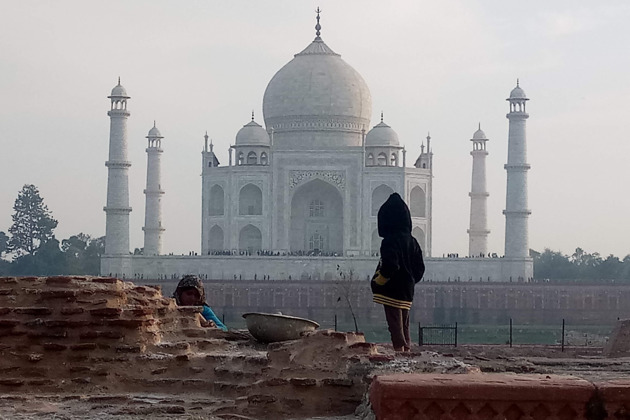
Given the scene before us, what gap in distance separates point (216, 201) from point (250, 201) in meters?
1.26

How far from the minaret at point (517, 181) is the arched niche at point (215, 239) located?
31.1 feet

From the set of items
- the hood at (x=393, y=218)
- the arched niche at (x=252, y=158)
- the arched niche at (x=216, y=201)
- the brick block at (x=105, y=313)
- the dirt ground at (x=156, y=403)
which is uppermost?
the arched niche at (x=252, y=158)

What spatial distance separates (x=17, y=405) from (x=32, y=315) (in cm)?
77

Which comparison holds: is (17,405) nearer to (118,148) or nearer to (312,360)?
Answer: (312,360)

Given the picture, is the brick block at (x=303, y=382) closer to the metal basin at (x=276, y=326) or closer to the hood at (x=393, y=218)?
the metal basin at (x=276, y=326)

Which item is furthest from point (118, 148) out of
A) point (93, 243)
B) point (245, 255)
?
point (93, 243)

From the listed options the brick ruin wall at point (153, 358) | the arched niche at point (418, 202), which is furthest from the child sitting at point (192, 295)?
the arched niche at point (418, 202)

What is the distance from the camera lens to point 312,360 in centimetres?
784

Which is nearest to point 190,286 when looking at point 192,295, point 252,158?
point 192,295

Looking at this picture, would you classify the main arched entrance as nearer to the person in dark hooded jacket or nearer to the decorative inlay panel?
the decorative inlay panel

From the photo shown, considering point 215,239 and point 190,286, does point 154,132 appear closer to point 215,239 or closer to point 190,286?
point 215,239

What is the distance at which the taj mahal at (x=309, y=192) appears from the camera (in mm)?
40625

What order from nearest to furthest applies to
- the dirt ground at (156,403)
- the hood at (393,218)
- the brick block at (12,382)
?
the dirt ground at (156,403) → the brick block at (12,382) → the hood at (393,218)

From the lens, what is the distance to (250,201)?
43.5 metres
